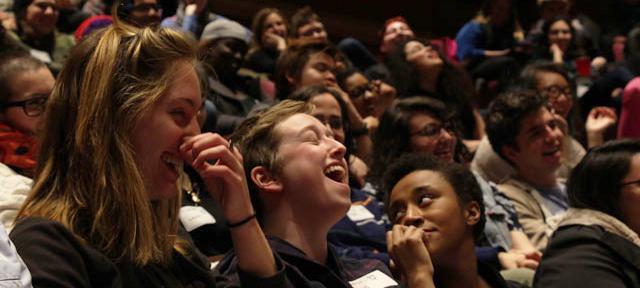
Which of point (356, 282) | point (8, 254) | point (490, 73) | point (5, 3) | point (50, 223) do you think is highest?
point (8, 254)

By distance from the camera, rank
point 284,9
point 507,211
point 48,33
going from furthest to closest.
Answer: point 284,9
point 48,33
point 507,211

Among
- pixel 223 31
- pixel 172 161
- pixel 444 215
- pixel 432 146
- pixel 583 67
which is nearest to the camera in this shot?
pixel 172 161

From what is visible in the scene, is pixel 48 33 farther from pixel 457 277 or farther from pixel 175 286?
pixel 175 286

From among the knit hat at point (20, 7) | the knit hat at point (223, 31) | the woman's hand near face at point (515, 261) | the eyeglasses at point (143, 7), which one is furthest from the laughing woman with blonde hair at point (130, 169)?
the knit hat at point (20, 7)

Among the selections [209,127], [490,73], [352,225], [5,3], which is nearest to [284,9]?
[490,73]

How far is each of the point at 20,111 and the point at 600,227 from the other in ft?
5.37

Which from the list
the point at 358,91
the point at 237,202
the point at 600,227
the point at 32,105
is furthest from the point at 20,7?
the point at 237,202

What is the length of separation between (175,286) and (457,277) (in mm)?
1147

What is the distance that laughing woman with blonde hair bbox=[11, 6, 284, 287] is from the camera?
1.71 metres

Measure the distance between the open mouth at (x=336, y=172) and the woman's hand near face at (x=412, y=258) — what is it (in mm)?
224

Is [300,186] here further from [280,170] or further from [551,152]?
[551,152]

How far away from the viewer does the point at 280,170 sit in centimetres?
238

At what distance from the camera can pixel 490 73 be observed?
675 cm

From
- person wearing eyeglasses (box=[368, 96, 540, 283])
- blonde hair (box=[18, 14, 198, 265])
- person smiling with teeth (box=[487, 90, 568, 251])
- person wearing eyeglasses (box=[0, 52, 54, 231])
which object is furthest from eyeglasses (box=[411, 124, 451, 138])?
blonde hair (box=[18, 14, 198, 265])
